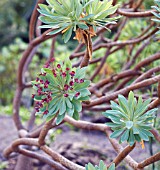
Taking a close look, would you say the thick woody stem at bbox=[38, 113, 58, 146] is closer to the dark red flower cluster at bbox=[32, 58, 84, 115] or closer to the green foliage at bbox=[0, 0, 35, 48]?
the dark red flower cluster at bbox=[32, 58, 84, 115]

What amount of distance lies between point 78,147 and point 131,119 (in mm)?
2031

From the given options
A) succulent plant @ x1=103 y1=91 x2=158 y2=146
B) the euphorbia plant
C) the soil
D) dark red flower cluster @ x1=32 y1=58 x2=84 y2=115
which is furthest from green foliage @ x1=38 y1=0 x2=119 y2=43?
the soil

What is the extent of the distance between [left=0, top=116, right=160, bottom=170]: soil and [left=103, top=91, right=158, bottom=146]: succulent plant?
102cm

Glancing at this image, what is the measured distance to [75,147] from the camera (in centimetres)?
316

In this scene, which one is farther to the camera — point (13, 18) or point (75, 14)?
point (13, 18)

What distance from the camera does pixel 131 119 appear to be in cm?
119

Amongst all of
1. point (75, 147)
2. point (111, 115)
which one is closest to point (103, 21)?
point (111, 115)

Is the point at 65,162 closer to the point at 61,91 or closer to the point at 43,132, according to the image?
the point at 43,132

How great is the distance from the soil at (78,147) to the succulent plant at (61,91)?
1056 mm

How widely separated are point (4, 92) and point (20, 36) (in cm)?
153

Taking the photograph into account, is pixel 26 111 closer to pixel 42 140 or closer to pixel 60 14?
pixel 42 140

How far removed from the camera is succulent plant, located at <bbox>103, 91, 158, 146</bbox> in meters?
1.17

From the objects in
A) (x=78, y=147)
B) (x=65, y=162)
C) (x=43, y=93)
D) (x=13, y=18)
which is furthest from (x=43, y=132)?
(x=13, y=18)

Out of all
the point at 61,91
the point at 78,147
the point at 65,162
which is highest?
the point at 61,91
